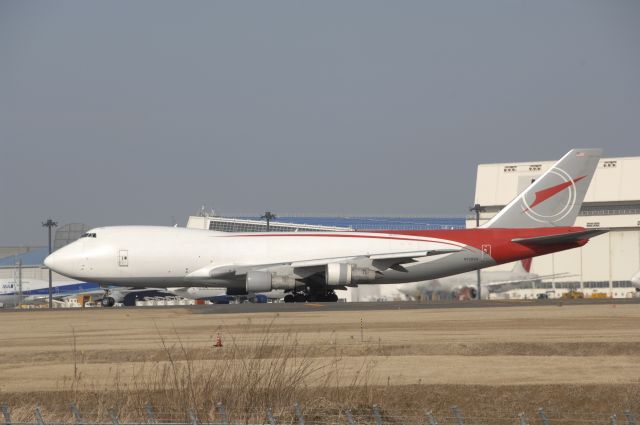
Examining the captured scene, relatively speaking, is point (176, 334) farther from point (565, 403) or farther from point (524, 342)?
point (565, 403)

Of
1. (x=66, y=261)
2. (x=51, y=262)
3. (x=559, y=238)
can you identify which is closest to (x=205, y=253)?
(x=66, y=261)

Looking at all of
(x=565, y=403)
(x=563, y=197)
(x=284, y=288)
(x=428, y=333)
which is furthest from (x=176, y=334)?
(x=563, y=197)

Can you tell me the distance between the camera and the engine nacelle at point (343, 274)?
2007 inches

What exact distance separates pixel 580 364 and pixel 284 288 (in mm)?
29707

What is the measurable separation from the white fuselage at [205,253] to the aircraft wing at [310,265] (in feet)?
1.14

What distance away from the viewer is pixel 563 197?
55219 mm

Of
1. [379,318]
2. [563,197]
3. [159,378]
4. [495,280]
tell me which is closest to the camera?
[159,378]

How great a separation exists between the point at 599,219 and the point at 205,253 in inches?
1886

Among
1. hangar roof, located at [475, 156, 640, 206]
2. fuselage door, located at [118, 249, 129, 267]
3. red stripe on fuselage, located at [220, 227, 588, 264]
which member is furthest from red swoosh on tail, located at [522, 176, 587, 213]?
hangar roof, located at [475, 156, 640, 206]

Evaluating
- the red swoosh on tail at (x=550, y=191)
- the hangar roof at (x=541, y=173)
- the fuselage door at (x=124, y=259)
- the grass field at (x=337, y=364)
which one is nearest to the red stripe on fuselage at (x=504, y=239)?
the red swoosh on tail at (x=550, y=191)

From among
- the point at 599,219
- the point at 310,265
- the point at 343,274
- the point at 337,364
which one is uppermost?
the point at 599,219

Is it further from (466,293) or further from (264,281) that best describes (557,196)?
(264,281)

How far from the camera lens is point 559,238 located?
171 ft

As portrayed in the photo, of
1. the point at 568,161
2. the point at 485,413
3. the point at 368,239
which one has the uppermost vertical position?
the point at 568,161
